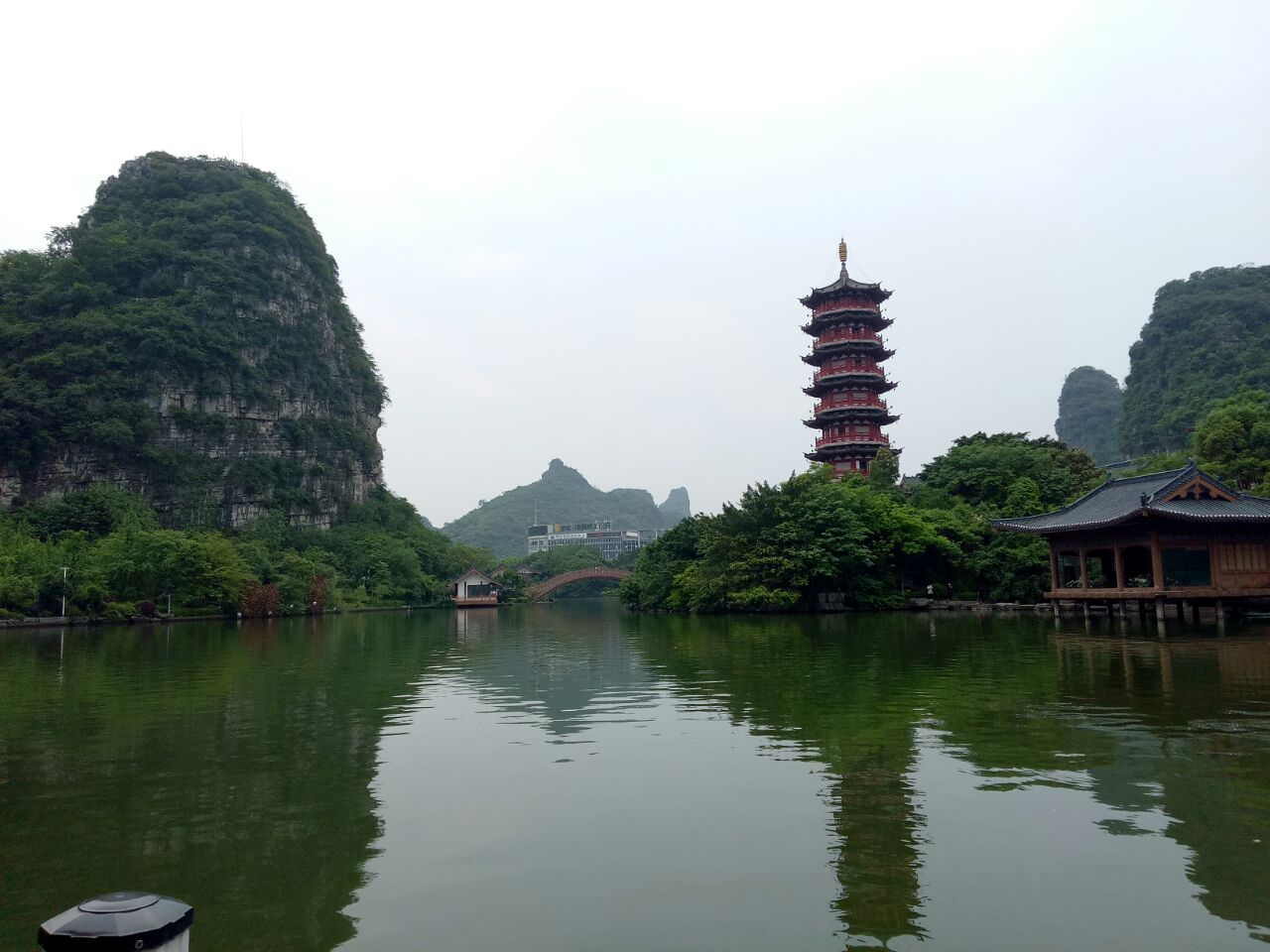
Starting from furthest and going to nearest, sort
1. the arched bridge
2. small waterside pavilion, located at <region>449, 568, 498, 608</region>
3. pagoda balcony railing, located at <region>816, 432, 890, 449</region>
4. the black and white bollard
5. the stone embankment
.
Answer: the arched bridge, small waterside pavilion, located at <region>449, 568, 498, 608</region>, pagoda balcony railing, located at <region>816, 432, 890, 449</region>, the stone embankment, the black and white bollard

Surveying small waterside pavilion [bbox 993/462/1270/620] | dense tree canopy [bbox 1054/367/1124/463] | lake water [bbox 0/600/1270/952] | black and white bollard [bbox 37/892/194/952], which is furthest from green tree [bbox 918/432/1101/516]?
dense tree canopy [bbox 1054/367/1124/463]

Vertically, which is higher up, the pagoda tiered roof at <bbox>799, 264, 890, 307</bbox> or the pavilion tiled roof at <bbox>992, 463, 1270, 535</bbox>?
the pagoda tiered roof at <bbox>799, 264, 890, 307</bbox>

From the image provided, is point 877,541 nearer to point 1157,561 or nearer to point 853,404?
point 1157,561

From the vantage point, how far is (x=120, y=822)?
210 inches

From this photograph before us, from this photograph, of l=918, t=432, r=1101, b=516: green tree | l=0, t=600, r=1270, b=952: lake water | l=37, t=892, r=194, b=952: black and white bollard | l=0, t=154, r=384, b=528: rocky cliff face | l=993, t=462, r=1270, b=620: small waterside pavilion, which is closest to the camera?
l=37, t=892, r=194, b=952: black and white bollard

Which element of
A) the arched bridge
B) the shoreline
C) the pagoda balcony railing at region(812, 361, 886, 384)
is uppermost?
the pagoda balcony railing at region(812, 361, 886, 384)

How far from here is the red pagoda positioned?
44.1 m

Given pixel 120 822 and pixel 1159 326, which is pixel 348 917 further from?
pixel 1159 326

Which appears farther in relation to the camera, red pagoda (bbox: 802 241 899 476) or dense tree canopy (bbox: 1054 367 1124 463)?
dense tree canopy (bbox: 1054 367 1124 463)

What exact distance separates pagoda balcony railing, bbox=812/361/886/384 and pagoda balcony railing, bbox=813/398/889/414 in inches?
51.5

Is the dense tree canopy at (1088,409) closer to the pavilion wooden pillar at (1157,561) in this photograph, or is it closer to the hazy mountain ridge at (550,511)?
the hazy mountain ridge at (550,511)

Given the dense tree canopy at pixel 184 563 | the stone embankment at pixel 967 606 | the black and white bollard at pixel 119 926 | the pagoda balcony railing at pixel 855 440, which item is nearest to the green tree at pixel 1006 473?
the stone embankment at pixel 967 606

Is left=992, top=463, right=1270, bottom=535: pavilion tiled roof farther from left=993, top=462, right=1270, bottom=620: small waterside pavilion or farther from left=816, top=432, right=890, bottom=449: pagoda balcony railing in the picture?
left=816, top=432, right=890, bottom=449: pagoda balcony railing

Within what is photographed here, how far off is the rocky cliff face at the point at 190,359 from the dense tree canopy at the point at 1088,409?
238 feet
